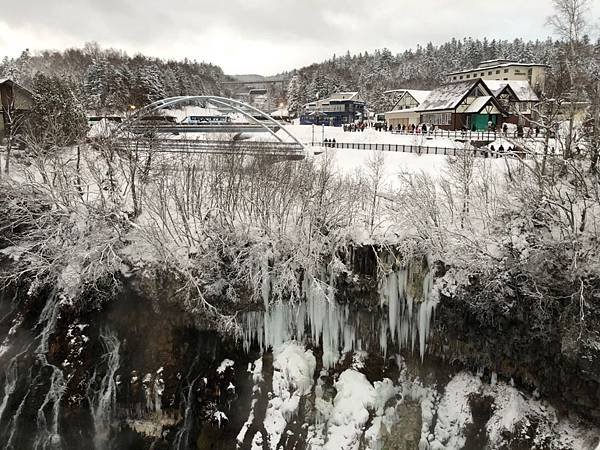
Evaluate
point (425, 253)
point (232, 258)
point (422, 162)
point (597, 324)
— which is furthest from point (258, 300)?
point (422, 162)

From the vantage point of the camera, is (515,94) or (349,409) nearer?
(349,409)

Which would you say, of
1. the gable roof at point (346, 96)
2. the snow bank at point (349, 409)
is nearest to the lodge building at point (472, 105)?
the gable roof at point (346, 96)

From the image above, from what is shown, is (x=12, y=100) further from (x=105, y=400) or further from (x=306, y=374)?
(x=306, y=374)

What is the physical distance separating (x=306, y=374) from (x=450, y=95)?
35.3 m

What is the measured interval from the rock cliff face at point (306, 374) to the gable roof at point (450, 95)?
29.0m

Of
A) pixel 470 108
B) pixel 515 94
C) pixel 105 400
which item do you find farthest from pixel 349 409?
pixel 515 94

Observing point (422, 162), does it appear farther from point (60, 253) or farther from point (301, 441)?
point (60, 253)

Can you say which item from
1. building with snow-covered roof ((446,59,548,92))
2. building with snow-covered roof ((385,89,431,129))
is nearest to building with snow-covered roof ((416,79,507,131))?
building with snow-covered roof ((385,89,431,129))

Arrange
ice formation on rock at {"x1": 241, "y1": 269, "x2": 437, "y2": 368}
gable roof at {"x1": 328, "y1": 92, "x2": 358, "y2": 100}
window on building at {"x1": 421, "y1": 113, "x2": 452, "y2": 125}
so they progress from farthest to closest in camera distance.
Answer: gable roof at {"x1": 328, "y1": 92, "x2": 358, "y2": 100}
window on building at {"x1": 421, "y1": 113, "x2": 452, "y2": 125}
ice formation on rock at {"x1": 241, "y1": 269, "x2": 437, "y2": 368}

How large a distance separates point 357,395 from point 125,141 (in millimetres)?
16663

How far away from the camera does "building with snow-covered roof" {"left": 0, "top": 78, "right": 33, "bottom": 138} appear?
35375mm

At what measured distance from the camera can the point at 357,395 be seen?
1748 centimetres

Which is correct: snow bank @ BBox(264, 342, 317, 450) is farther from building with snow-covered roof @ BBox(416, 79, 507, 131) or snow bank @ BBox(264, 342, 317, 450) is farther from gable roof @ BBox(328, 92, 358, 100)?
gable roof @ BBox(328, 92, 358, 100)

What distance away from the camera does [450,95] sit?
44.2 meters
